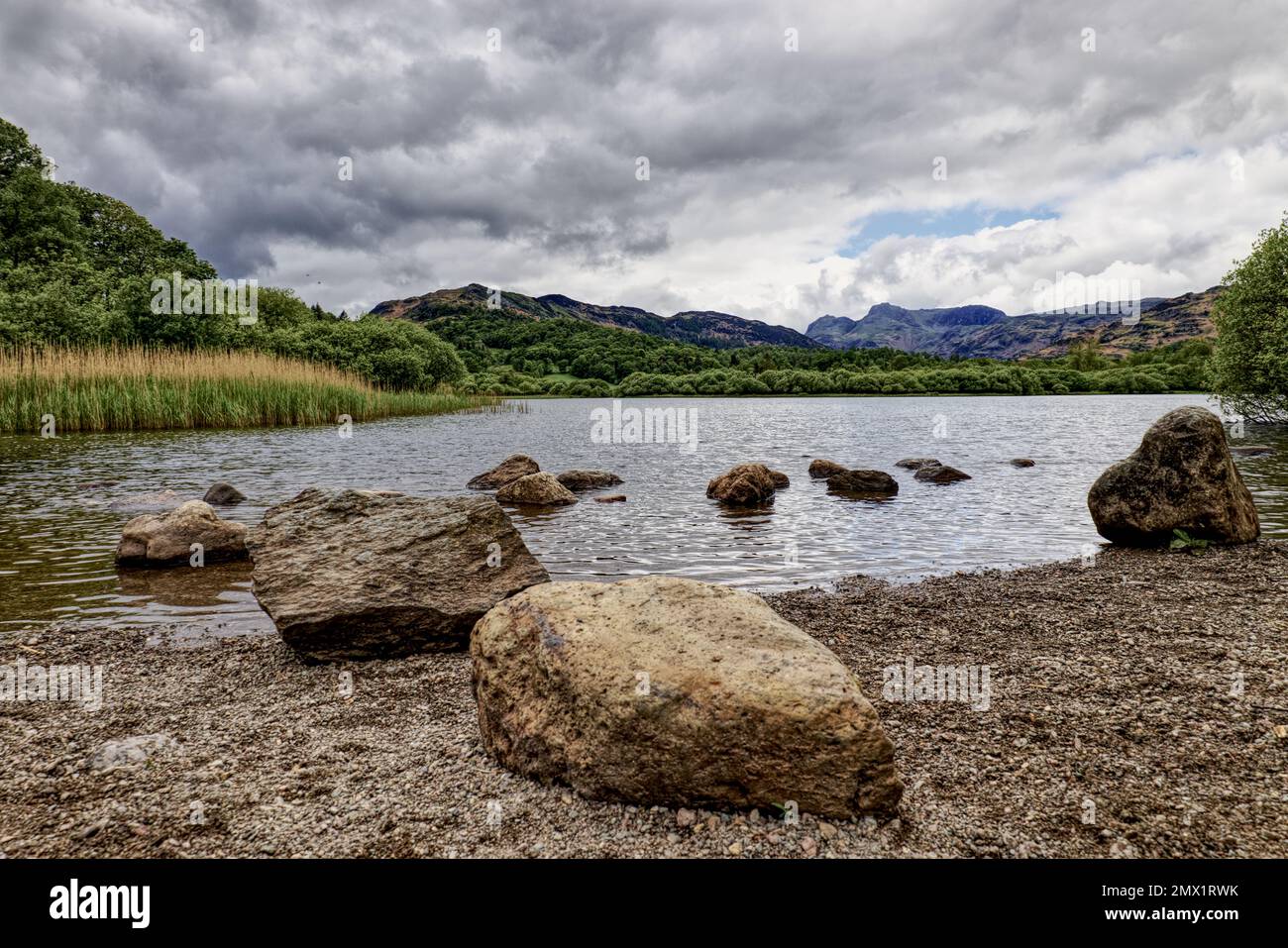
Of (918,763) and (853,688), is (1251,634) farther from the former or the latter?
(853,688)

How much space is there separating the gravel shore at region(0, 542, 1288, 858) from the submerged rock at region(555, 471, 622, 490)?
556 inches

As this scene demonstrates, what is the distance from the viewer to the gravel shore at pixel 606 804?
12.4 feet

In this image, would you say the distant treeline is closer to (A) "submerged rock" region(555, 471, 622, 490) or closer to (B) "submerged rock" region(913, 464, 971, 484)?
(A) "submerged rock" region(555, 471, 622, 490)

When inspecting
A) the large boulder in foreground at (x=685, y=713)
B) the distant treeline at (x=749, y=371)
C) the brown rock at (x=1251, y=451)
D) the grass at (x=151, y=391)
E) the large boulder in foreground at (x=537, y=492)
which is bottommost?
the large boulder in foreground at (x=685, y=713)

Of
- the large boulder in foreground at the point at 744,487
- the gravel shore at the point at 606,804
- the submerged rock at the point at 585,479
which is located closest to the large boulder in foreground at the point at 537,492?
the submerged rock at the point at 585,479

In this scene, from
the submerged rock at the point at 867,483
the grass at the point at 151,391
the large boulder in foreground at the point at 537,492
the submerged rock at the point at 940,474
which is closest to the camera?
the large boulder in foreground at the point at 537,492

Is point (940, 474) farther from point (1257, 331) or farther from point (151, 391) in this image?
point (151, 391)

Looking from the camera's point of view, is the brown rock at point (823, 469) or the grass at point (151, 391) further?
the grass at point (151, 391)

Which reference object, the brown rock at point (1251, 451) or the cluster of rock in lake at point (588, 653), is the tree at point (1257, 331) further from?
the cluster of rock in lake at point (588, 653)

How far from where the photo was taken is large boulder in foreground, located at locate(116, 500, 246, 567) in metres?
11.0

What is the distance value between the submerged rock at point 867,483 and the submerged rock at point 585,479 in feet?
22.2

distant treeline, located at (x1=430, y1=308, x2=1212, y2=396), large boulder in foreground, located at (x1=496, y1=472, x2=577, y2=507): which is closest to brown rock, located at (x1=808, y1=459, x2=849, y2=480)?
large boulder in foreground, located at (x1=496, y1=472, x2=577, y2=507)
